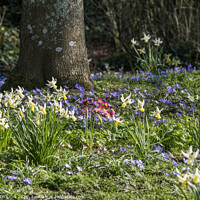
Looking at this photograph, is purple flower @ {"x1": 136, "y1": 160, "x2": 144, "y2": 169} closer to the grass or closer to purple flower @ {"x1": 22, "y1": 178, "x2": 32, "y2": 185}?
the grass

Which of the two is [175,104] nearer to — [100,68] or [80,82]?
[80,82]

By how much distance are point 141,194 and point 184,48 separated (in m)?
5.19

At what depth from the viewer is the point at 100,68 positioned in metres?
7.71

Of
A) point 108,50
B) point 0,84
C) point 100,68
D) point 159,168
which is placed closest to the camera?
point 159,168

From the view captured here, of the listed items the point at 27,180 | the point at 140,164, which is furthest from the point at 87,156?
the point at 27,180

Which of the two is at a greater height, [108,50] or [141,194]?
[108,50]

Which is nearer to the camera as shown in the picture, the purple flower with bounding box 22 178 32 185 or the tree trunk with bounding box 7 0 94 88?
the purple flower with bounding box 22 178 32 185

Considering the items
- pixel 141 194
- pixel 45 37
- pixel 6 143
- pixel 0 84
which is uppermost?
pixel 45 37

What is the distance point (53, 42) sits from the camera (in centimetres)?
417

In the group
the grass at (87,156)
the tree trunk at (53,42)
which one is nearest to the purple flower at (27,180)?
the grass at (87,156)

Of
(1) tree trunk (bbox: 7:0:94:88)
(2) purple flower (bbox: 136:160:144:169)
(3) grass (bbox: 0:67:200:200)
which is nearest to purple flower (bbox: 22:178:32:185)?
(3) grass (bbox: 0:67:200:200)

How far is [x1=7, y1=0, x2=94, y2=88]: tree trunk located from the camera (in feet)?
13.6

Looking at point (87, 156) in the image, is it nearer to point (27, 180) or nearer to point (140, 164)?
point (140, 164)

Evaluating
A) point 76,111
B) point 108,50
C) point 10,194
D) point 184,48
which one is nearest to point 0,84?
point 76,111
